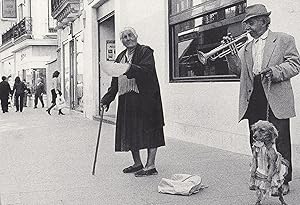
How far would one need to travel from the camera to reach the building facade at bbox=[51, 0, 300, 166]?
9227 millimetres

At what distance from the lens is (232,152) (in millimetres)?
9523

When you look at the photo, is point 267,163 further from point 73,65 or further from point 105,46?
point 73,65

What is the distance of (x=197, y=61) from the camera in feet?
37.6

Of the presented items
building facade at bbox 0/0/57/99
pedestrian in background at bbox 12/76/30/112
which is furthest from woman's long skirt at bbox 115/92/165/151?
building facade at bbox 0/0/57/99

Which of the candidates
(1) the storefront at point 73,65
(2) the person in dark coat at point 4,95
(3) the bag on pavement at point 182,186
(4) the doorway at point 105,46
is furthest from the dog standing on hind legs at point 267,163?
(2) the person in dark coat at point 4,95

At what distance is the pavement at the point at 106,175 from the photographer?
6047mm

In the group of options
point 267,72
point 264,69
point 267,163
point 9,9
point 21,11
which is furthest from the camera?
point 21,11

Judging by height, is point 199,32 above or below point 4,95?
above

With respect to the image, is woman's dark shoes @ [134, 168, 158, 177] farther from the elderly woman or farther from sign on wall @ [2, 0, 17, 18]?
sign on wall @ [2, 0, 17, 18]

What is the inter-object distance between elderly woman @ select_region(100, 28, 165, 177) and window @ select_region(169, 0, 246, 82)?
8.97 ft

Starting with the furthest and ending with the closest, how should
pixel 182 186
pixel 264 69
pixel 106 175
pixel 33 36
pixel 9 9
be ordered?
1. pixel 9 9
2. pixel 33 36
3. pixel 106 175
4. pixel 182 186
5. pixel 264 69

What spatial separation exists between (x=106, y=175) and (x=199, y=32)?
15.8 feet

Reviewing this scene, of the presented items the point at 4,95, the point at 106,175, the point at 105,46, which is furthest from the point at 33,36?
the point at 106,175

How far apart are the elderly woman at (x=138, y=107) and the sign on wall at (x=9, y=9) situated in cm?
3388
